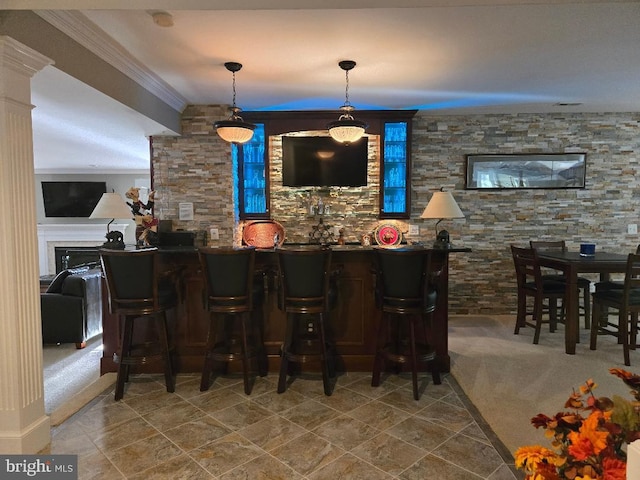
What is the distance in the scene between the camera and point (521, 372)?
126 inches

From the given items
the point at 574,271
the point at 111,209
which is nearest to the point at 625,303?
the point at 574,271

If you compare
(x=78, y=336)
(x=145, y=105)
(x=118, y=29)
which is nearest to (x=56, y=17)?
(x=118, y=29)

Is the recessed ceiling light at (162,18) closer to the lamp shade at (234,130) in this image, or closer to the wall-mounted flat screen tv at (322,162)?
the lamp shade at (234,130)

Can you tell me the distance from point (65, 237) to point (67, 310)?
17.9ft

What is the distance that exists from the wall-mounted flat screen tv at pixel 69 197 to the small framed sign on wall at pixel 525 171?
7609 mm

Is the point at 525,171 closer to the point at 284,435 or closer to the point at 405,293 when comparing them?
the point at 405,293

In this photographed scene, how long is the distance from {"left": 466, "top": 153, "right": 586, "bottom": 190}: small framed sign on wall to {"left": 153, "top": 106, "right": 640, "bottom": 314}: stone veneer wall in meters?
0.09

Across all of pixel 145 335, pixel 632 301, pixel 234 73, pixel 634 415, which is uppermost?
pixel 234 73

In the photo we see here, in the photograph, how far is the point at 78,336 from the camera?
387 cm

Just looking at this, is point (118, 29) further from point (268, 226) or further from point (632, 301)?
point (632, 301)

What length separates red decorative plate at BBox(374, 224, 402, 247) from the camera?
16.0ft

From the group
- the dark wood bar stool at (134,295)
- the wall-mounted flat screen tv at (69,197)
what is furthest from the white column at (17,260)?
the wall-mounted flat screen tv at (69,197)

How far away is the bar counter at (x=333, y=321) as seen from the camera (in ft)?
10.2

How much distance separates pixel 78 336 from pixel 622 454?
434cm
